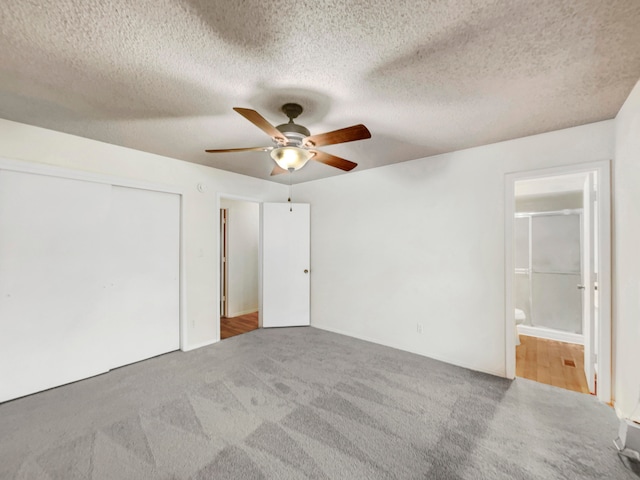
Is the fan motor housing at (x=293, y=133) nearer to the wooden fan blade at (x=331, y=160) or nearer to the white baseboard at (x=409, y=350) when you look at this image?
the wooden fan blade at (x=331, y=160)

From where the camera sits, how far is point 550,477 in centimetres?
156

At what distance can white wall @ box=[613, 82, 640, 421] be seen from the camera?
1.80 meters

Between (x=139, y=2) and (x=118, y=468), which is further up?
(x=139, y=2)

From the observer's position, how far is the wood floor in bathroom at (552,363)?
2.70 meters

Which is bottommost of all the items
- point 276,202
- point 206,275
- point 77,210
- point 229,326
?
point 229,326

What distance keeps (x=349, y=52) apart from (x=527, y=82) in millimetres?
1209

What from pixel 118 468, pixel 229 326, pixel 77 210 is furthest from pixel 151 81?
pixel 229 326

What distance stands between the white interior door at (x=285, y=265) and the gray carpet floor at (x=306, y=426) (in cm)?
142

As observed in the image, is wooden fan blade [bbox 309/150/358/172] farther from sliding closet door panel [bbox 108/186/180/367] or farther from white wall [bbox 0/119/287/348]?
sliding closet door panel [bbox 108/186/180/367]

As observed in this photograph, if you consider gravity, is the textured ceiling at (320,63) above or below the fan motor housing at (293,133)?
above

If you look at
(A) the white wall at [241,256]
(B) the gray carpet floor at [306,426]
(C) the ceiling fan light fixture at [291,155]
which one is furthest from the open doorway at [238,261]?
(C) the ceiling fan light fixture at [291,155]

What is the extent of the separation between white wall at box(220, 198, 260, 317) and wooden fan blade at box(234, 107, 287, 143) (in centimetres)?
332

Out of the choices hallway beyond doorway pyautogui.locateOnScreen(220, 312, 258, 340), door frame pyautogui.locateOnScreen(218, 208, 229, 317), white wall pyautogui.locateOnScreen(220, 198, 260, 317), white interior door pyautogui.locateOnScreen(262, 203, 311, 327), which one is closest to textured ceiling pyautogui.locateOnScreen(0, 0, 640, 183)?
white interior door pyautogui.locateOnScreen(262, 203, 311, 327)

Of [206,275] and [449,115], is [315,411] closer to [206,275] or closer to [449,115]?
[206,275]
